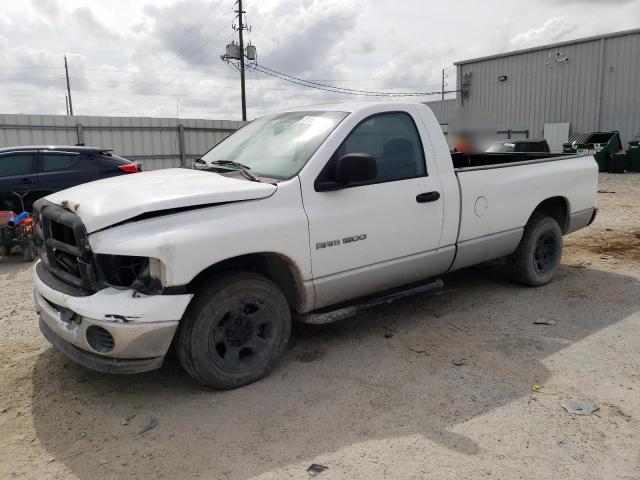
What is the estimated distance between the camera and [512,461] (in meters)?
2.80

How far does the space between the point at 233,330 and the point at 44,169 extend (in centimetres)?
676

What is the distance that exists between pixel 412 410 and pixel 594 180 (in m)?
4.16

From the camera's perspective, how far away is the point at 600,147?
2031 centimetres

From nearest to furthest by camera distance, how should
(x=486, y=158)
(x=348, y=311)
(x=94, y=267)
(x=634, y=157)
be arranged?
(x=94, y=267) < (x=348, y=311) < (x=486, y=158) < (x=634, y=157)

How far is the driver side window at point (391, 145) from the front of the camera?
4.07 metres

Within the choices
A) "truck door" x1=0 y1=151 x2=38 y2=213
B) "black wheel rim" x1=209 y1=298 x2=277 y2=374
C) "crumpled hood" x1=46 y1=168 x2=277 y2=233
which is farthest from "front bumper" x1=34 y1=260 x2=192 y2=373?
"truck door" x1=0 y1=151 x2=38 y2=213

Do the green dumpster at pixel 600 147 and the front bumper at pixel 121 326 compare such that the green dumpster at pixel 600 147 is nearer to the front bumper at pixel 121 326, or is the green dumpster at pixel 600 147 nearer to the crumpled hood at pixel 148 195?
the crumpled hood at pixel 148 195

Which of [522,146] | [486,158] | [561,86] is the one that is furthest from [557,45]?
[486,158]

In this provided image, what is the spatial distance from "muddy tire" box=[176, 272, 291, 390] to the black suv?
21.1 feet

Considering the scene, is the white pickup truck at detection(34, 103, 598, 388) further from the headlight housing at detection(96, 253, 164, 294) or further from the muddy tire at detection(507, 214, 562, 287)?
the muddy tire at detection(507, 214, 562, 287)

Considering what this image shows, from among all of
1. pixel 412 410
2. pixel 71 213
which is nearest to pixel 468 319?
pixel 412 410

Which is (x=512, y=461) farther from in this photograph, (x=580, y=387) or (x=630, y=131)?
(x=630, y=131)

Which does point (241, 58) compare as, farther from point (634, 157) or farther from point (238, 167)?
point (238, 167)

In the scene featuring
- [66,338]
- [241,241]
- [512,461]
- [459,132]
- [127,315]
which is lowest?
[512,461]
